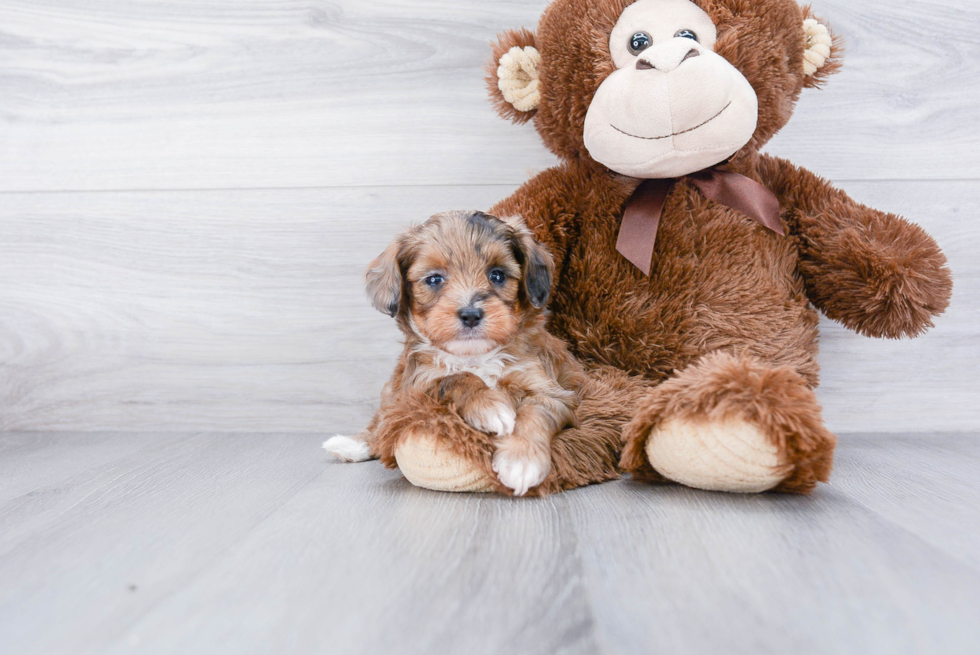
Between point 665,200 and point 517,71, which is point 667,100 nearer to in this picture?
point 665,200

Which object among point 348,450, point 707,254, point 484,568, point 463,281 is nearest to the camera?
point 484,568

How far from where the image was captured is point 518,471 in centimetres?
120

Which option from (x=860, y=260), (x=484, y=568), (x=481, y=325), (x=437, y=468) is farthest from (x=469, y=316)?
(x=860, y=260)

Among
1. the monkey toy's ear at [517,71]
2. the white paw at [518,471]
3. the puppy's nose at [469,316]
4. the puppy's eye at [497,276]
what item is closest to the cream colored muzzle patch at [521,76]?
the monkey toy's ear at [517,71]

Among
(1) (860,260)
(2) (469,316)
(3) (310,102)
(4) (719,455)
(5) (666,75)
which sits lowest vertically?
(4) (719,455)

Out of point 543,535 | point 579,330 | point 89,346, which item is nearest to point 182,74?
point 89,346

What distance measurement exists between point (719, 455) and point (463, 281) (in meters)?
0.61

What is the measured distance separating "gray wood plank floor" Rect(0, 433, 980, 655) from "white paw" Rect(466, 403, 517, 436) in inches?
5.2

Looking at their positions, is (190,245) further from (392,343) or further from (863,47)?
(863,47)

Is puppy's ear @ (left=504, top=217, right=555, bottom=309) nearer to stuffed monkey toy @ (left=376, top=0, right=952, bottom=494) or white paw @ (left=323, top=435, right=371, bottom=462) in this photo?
stuffed monkey toy @ (left=376, top=0, right=952, bottom=494)

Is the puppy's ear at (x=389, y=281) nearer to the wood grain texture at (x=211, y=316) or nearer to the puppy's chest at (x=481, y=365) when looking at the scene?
the puppy's chest at (x=481, y=365)

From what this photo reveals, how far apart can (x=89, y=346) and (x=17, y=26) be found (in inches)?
→ 38.9

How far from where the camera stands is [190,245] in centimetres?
201

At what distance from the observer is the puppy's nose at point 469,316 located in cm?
131
